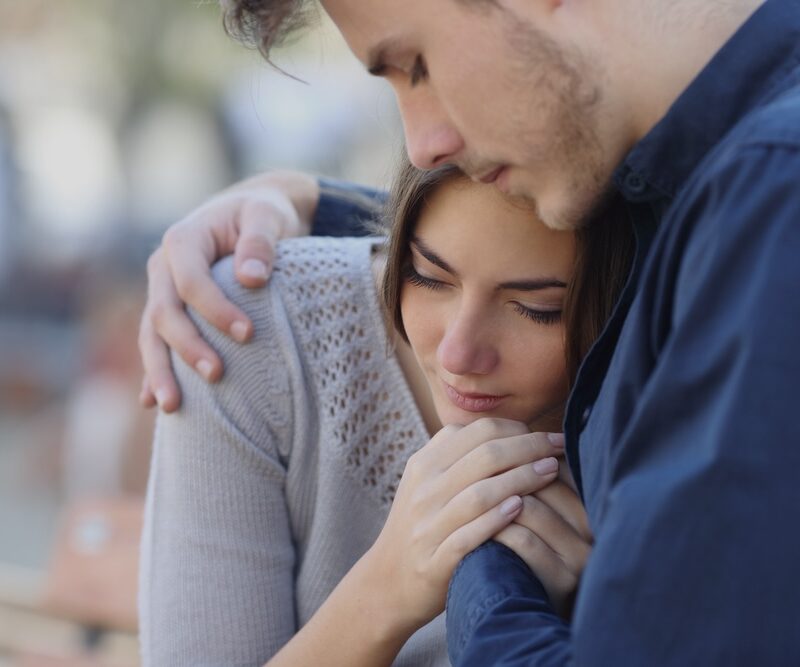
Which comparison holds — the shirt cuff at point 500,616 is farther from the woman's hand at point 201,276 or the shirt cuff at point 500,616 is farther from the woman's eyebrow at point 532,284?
the woman's hand at point 201,276

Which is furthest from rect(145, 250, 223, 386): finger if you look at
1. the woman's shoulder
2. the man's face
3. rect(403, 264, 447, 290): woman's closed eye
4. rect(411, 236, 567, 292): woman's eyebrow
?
the man's face

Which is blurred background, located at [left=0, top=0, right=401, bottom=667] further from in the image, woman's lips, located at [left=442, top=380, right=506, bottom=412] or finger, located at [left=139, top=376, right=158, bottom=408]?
finger, located at [left=139, top=376, right=158, bottom=408]

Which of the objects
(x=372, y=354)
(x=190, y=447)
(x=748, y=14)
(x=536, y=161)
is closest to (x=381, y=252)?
(x=372, y=354)

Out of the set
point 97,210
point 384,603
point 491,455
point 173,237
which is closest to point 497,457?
point 491,455

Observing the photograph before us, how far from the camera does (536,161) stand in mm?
1604

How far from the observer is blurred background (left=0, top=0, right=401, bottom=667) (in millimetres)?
3791

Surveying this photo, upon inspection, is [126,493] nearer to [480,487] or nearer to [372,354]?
[372,354]

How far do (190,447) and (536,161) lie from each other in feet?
3.41

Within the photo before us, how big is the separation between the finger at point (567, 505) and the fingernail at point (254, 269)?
0.80 meters

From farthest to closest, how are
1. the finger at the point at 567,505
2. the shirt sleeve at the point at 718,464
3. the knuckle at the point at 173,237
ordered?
the knuckle at the point at 173,237 < the finger at the point at 567,505 < the shirt sleeve at the point at 718,464

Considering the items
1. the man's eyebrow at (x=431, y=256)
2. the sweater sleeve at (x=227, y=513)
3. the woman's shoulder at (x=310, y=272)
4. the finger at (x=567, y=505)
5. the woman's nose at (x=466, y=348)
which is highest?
the man's eyebrow at (x=431, y=256)

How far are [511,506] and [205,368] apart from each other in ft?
2.44

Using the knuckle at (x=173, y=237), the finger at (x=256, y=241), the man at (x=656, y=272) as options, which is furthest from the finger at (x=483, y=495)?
the knuckle at (x=173, y=237)

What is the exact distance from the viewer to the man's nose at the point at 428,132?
1.67m
